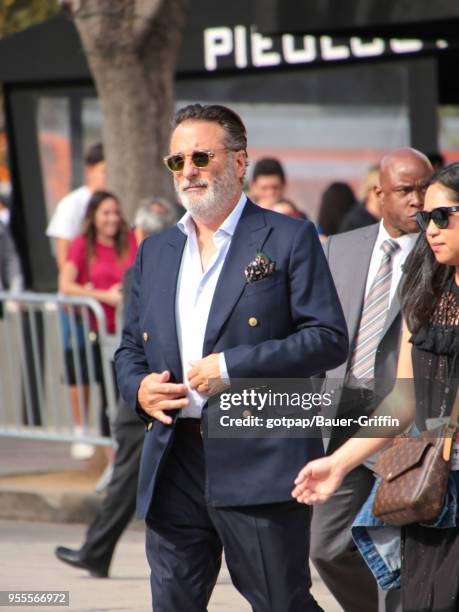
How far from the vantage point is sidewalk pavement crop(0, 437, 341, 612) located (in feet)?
23.8

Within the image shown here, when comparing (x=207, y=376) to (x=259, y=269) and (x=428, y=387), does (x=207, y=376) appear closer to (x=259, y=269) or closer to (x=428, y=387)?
(x=259, y=269)

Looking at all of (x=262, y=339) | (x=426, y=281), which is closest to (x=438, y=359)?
(x=426, y=281)

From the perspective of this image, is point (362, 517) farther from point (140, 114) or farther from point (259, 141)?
point (259, 141)

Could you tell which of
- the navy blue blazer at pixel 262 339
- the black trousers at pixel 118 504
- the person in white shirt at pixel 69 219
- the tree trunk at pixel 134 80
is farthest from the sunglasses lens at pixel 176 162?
A: the person in white shirt at pixel 69 219

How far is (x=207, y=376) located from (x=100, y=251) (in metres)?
5.98

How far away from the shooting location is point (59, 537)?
8953 mm

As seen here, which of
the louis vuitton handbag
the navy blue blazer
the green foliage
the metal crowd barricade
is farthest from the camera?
the green foliage

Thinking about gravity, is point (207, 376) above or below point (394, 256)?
below

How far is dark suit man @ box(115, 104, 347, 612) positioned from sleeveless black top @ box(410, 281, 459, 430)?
25 centimetres

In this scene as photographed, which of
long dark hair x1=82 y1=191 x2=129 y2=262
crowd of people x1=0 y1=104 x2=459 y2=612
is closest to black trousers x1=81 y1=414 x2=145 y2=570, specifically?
long dark hair x1=82 y1=191 x2=129 y2=262

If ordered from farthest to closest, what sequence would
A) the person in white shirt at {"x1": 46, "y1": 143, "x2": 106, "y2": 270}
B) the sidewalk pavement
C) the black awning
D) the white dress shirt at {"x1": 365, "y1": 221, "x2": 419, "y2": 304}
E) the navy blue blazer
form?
1. the person in white shirt at {"x1": 46, "y1": 143, "x2": 106, "y2": 270}
2. the black awning
3. the sidewalk pavement
4. the white dress shirt at {"x1": 365, "y1": 221, "x2": 419, "y2": 304}
5. the navy blue blazer

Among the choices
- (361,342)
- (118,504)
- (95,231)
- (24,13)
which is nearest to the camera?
(361,342)

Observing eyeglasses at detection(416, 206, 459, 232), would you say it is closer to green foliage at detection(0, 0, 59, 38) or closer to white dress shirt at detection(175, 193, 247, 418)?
white dress shirt at detection(175, 193, 247, 418)

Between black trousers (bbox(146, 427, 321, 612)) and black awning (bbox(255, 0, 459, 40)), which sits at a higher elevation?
black awning (bbox(255, 0, 459, 40))
